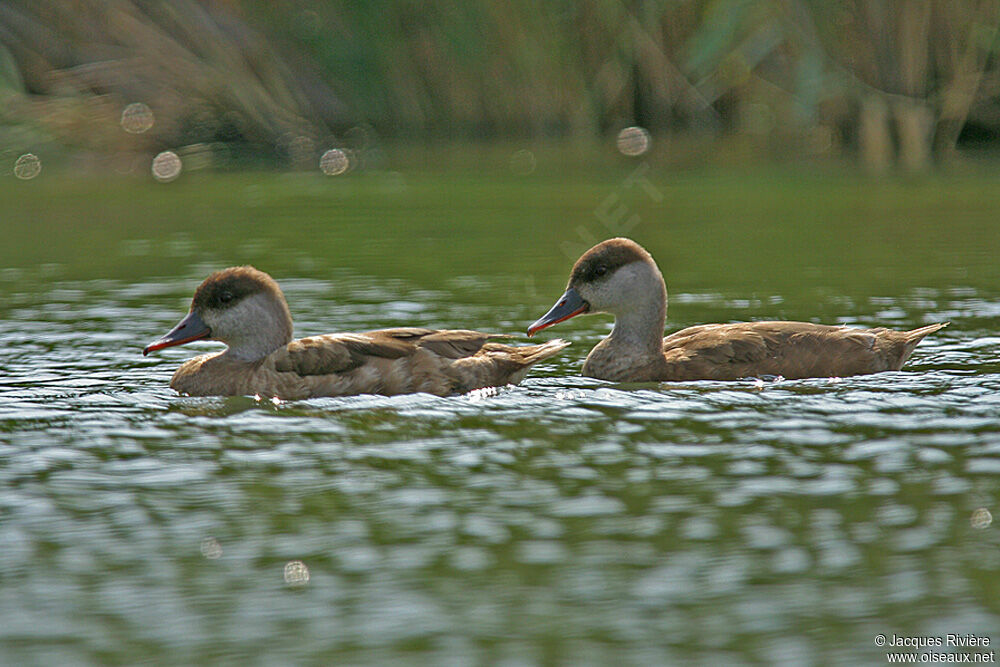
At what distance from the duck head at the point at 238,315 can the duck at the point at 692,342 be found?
1349 mm

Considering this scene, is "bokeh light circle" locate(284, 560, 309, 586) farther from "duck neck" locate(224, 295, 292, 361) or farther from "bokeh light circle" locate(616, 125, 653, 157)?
"bokeh light circle" locate(616, 125, 653, 157)

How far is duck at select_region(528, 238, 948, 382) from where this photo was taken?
788 centimetres

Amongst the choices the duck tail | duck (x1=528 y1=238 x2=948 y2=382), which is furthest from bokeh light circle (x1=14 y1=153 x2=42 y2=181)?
the duck tail

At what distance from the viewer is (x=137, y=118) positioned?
18.0 m

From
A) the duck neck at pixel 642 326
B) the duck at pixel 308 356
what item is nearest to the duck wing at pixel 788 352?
the duck neck at pixel 642 326

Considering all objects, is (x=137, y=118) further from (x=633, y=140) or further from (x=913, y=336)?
(x=913, y=336)

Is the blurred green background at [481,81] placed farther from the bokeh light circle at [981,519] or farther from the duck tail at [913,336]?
the bokeh light circle at [981,519]

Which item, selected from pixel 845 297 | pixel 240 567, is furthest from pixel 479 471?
pixel 845 297

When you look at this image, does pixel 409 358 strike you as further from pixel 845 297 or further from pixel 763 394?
pixel 845 297

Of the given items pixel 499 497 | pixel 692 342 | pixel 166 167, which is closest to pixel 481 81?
pixel 166 167

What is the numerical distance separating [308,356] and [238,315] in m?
0.59

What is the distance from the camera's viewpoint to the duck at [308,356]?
24.9ft

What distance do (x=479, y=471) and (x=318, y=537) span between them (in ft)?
3.12

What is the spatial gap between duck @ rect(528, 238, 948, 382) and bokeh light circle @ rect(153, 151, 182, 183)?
1014cm
